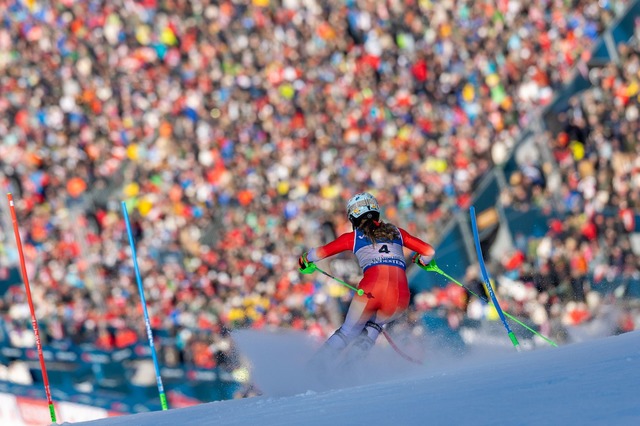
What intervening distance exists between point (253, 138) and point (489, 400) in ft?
41.5

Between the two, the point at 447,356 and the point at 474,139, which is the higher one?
the point at 474,139

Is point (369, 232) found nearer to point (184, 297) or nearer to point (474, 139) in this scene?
point (474, 139)

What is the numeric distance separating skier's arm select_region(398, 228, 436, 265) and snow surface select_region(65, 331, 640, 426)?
4.93 ft

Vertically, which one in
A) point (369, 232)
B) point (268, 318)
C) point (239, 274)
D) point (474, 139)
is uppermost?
point (474, 139)

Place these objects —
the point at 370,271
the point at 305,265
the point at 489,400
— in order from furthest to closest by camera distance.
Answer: the point at 305,265
the point at 370,271
the point at 489,400

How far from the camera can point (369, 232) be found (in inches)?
294

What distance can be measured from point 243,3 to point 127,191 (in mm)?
3982

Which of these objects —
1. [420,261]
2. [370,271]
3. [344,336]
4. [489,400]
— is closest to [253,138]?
[420,261]

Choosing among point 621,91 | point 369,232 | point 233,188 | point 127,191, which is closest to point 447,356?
point 369,232

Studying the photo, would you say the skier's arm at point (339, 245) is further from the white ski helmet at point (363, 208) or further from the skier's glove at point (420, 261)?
the skier's glove at point (420, 261)

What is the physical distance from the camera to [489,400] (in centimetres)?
400

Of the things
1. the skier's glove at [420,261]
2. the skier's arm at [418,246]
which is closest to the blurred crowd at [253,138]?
the skier's glove at [420,261]

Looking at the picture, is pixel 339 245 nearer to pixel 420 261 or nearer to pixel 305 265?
pixel 305 265

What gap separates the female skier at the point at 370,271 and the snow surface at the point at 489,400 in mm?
686
